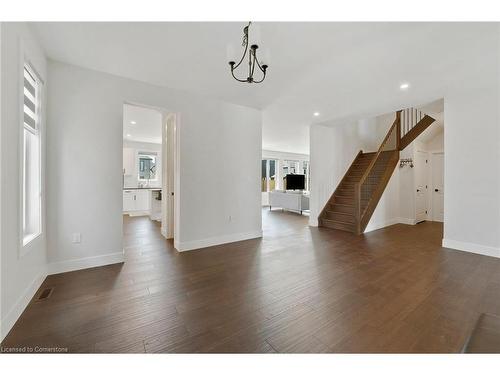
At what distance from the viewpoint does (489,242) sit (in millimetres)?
3406

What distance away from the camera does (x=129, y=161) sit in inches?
314

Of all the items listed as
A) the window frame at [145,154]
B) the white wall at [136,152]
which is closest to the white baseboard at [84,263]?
the white wall at [136,152]

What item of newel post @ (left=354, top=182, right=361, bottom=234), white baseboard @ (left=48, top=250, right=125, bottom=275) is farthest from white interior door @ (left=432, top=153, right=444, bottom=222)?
white baseboard @ (left=48, top=250, right=125, bottom=275)

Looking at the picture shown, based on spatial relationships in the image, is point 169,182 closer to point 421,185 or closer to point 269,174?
point 421,185

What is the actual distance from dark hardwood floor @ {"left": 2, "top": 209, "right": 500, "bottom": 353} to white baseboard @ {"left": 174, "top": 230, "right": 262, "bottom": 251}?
0.25m

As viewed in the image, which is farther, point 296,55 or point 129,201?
point 129,201

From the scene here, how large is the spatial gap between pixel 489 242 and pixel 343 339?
3.60m

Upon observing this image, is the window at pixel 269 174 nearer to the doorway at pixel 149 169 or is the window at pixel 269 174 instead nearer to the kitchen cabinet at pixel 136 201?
the doorway at pixel 149 169

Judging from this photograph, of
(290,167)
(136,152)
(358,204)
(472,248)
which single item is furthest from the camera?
(290,167)

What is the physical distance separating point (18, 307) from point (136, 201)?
6167 millimetres

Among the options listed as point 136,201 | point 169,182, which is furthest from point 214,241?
point 136,201

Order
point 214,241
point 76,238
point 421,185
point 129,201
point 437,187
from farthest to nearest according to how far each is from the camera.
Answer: point 129,201 < point 437,187 < point 421,185 < point 214,241 < point 76,238

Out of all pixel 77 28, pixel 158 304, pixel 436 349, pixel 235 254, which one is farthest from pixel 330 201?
pixel 77 28
